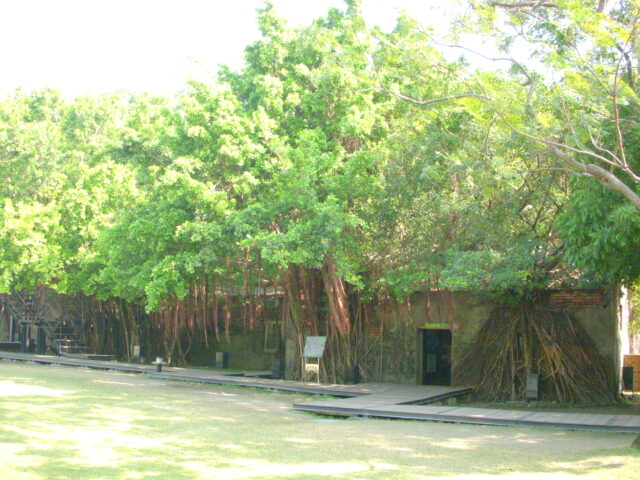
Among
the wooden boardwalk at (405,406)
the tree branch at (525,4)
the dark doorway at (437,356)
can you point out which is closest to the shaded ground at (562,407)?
the wooden boardwalk at (405,406)

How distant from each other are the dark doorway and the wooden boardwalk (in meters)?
1.46

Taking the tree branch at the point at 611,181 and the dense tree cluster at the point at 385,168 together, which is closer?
the tree branch at the point at 611,181

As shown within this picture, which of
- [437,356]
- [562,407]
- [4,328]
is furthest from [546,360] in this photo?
[4,328]

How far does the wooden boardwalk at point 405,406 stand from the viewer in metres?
10.6

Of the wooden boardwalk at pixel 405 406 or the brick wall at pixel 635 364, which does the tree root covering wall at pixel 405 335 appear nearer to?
the wooden boardwalk at pixel 405 406

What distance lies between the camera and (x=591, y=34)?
9.17 m

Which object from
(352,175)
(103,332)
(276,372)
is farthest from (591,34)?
(103,332)

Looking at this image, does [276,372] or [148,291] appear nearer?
[148,291]

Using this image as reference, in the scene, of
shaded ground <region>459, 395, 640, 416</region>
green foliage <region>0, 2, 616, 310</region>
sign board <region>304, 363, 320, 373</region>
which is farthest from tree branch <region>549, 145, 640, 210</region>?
sign board <region>304, 363, 320, 373</region>

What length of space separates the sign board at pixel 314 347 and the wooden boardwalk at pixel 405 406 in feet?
2.27

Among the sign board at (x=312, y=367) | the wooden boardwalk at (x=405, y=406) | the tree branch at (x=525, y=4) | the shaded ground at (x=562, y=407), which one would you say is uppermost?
the tree branch at (x=525, y=4)

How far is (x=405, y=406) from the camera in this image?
40.1 feet

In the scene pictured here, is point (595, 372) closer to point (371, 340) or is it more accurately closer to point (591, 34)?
point (371, 340)

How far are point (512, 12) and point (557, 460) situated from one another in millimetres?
6718
